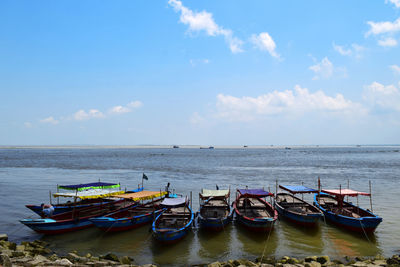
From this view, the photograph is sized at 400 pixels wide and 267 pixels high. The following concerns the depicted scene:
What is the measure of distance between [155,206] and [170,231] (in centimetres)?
665

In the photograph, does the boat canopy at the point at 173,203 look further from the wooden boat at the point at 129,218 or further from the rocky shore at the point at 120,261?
the rocky shore at the point at 120,261

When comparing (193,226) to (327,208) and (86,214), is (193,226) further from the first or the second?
(327,208)

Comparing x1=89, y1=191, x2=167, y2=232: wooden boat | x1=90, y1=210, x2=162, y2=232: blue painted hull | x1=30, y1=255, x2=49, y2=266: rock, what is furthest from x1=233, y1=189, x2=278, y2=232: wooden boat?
x1=30, y1=255, x2=49, y2=266: rock

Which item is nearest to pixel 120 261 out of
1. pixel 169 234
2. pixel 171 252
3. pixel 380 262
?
pixel 171 252

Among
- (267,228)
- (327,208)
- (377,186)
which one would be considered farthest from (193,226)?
(377,186)

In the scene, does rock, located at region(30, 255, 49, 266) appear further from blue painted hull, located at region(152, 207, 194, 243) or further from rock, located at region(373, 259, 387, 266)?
rock, located at region(373, 259, 387, 266)

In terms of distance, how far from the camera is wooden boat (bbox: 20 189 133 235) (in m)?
16.2

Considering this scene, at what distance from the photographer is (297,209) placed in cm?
2023

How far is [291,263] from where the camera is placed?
40.5ft

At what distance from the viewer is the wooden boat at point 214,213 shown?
671 inches

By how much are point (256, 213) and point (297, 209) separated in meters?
3.63

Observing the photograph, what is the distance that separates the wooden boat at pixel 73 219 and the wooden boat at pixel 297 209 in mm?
13446

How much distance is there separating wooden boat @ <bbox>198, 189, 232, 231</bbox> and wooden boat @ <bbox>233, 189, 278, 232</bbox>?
96cm

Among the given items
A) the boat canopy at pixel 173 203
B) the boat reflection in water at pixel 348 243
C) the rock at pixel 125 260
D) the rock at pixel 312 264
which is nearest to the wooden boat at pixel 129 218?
the boat canopy at pixel 173 203
